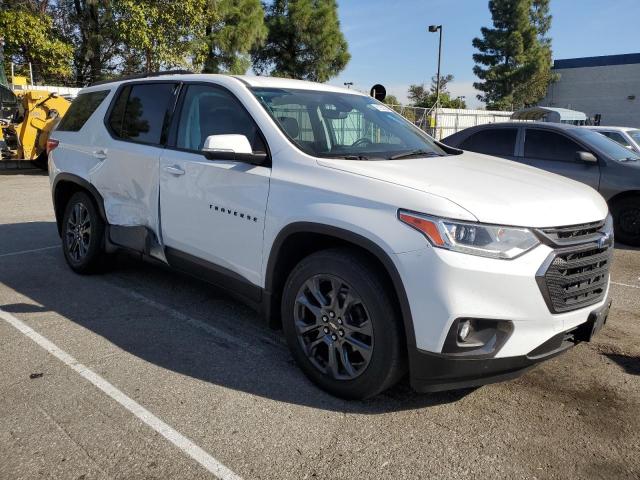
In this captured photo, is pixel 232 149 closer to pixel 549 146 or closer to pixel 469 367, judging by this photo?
pixel 469 367

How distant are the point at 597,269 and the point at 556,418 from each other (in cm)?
84

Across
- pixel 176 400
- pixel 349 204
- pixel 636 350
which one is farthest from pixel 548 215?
pixel 176 400

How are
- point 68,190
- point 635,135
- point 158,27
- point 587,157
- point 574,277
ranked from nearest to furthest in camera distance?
point 574,277, point 68,190, point 587,157, point 635,135, point 158,27

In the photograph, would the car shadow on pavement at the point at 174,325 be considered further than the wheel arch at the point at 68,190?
No

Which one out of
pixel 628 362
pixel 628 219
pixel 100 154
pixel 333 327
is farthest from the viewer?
pixel 628 219

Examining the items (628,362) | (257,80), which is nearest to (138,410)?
(257,80)

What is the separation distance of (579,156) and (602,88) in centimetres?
4771

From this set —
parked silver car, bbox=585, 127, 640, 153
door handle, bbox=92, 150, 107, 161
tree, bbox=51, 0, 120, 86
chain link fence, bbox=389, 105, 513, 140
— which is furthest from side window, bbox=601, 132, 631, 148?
tree, bbox=51, 0, 120, 86

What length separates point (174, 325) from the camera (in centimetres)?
421

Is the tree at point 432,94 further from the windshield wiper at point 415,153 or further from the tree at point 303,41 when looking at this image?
the windshield wiper at point 415,153

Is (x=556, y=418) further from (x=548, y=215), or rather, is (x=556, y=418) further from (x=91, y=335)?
(x=91, y=335)

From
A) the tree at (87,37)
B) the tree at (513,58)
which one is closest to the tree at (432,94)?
the tree at (513,58)

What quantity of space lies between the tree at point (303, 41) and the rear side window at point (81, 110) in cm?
2727

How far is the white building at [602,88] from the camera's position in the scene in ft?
153
